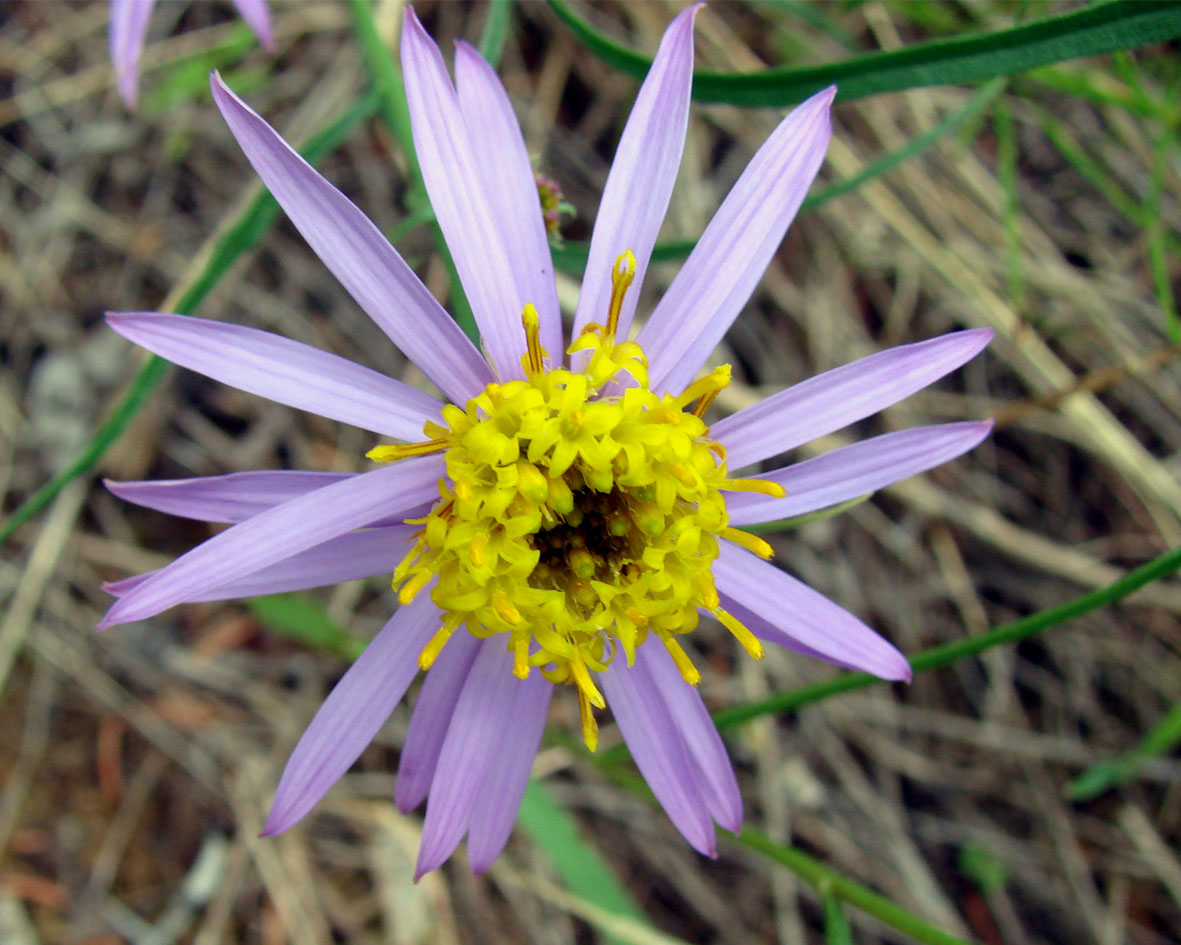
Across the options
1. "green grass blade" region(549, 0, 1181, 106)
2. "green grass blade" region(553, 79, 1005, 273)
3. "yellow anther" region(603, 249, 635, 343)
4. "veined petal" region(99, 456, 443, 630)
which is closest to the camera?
"veined petal" region(99, 456, 443, 630)

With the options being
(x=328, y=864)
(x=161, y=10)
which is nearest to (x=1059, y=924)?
(x=328, y=864)

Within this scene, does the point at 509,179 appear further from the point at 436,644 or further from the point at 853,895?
the point at 853,895

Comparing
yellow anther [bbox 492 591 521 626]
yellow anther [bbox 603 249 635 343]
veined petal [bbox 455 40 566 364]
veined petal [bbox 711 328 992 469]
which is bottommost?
yellow anther [bbox 492 591 521 626]

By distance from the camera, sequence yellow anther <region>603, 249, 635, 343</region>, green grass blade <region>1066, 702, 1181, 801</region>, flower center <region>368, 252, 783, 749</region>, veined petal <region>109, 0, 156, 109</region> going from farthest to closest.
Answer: green grass blade <region>1066, 702, 1181, 801</region>
veined petal <region>109, 0, 156, 109</region>
yellow anther <region>603, 249, 635, 343</region>
flower center <region>368, 252, 783, 749</region>

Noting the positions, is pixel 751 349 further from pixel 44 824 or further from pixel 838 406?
pixel 44 824

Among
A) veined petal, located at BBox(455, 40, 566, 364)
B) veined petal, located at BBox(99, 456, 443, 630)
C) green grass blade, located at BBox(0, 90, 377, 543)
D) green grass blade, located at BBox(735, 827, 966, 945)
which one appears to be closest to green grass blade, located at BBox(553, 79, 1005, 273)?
veined petal, located at BBox(455, 40, 566, 364)

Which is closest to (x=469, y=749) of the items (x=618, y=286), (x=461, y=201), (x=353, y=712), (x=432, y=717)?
(x=432, y=717)

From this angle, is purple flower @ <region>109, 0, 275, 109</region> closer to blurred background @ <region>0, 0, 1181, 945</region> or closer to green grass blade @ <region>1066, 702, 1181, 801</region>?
blurred background @ <region>0, 0, 1181, 945</region>
